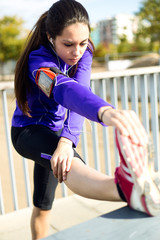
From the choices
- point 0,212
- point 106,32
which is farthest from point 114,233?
point 106,32

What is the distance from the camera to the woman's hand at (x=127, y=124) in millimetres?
1232

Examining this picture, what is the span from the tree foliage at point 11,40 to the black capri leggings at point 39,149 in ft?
132

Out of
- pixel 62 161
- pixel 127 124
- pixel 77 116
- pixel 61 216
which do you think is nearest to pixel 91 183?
pixel 62 161

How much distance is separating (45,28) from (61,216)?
2.01 meters

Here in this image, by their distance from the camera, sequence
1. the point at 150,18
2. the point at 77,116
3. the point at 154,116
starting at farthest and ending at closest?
the point at 150,18 → the point at 154,116 → the point at 77,116

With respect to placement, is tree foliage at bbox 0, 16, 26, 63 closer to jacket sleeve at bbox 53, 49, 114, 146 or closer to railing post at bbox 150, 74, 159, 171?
railing post at bbox 150, 74, 159, 171

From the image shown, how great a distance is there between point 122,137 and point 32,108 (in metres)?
0.87

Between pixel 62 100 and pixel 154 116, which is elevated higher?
pixel 62 100

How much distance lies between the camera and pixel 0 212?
317 centimetres

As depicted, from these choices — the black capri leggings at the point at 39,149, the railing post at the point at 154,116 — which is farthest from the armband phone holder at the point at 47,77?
the railing post at the point at 154,116

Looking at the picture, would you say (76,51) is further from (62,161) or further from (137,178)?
(137,178)

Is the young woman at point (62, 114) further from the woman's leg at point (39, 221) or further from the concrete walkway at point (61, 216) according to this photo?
the concrete walkway at point (61, 216)

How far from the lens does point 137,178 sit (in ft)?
4.03

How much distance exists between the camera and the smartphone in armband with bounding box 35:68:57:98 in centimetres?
160
